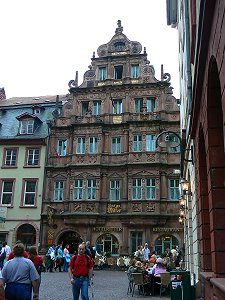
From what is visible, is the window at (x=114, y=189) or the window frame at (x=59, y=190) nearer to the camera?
the window at (x=114, y=189)

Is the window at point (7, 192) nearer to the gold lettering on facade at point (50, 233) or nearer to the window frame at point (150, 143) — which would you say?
the gold lettering on facade at point (50, 233)

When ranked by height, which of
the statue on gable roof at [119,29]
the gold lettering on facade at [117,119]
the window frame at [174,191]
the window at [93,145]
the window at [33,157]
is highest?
the statue on gable roof at [119,29]

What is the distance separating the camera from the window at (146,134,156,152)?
33.3 meters

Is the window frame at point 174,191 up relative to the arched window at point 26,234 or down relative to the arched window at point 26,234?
up

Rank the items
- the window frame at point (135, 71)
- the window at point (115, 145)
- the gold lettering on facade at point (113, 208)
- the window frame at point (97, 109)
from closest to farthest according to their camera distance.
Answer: the gold lettering on facade at point (113, 208) < the window at point (115, 145) < the window frame at point (97, 109) < the window frame at point (135, 71)

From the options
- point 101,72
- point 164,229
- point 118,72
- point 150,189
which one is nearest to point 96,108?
point 101,72

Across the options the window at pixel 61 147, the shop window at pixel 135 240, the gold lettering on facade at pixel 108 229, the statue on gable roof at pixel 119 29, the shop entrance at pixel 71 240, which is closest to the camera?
the shop window at pixel 135 240

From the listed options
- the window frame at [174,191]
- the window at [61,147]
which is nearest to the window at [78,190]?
the window at [61,147]

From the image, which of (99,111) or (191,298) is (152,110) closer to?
(99,111)

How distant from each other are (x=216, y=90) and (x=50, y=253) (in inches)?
885

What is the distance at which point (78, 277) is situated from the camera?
389 inches

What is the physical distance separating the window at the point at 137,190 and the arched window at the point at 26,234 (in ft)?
30.4

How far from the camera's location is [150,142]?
3350cm

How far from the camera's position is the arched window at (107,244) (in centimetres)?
3206
